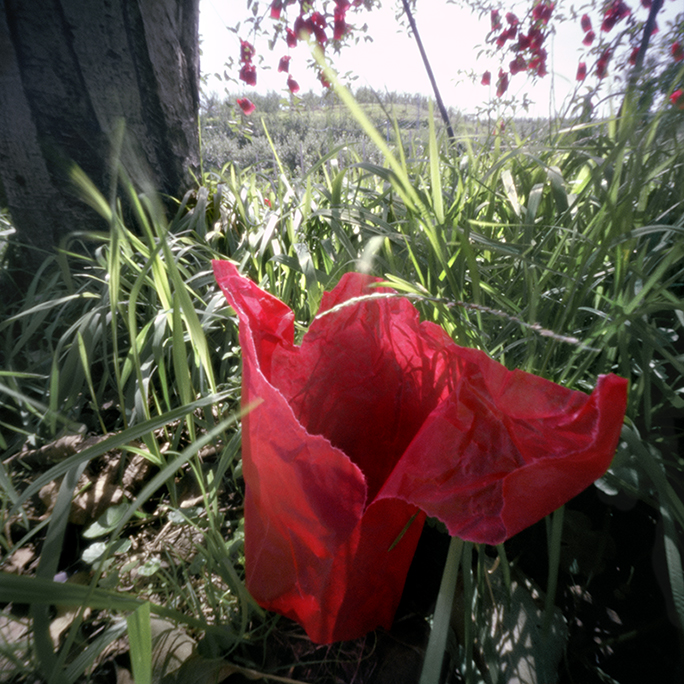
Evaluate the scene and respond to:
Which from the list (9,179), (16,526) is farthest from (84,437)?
(9,179)

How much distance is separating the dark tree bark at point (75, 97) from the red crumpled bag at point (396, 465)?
2.22ft

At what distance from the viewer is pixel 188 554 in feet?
2.06

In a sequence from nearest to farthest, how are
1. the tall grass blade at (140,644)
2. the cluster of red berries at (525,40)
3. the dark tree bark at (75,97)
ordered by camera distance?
the tall grass blade at (140,644) → the dark tree bark at (75,97) → the cluster of red berries at (525,40)

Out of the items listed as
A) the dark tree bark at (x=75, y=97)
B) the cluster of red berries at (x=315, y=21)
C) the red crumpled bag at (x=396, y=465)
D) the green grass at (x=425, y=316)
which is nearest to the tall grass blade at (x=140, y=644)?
the green grass at (x=425, y=316)

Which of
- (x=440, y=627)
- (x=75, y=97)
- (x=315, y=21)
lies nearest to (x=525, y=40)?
(x=315, y=21)

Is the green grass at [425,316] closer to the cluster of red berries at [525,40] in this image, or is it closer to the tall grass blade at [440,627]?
the tall grass blade at [440,627]

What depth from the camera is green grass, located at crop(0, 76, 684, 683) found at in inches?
16.6

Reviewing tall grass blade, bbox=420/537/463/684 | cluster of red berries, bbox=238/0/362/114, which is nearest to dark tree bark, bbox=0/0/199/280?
cluster of red berries, bbox=238/0/362/114

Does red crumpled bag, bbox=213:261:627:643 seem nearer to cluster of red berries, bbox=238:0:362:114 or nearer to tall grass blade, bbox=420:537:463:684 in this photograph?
tall grass blade, bbox=420:537:463:684

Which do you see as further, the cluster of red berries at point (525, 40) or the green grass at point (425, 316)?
the cluster of red berries at point (525, 40)

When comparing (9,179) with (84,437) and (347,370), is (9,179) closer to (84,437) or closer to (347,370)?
(84,437)

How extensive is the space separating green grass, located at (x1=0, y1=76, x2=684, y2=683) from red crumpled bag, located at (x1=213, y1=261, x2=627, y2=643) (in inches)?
2.0

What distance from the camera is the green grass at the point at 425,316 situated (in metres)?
0.42

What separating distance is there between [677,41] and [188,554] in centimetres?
104
